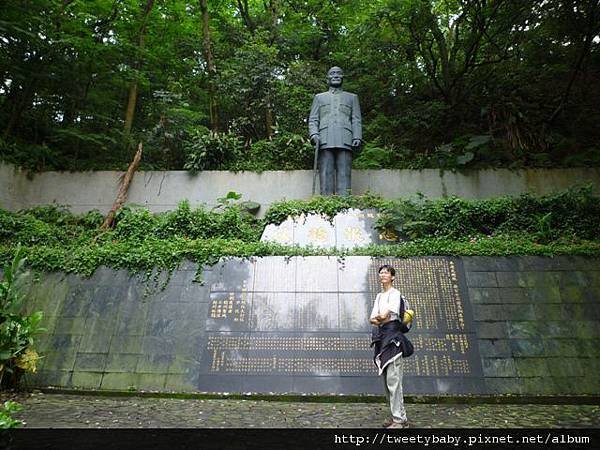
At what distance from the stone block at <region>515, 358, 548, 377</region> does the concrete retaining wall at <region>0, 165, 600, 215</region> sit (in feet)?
17.9

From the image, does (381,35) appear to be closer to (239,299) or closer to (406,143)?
(406,143)

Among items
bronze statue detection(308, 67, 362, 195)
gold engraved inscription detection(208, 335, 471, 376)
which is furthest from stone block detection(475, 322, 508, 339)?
bronze statue detection(308, 67, 362, 195)

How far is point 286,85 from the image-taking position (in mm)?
12453

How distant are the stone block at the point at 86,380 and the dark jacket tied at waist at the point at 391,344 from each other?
3.87 metres

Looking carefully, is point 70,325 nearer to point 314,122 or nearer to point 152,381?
point 152,381

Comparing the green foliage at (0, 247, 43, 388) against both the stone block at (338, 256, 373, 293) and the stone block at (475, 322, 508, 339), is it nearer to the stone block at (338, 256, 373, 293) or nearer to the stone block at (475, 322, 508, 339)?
the stone block at (338, 256, 373, 293)

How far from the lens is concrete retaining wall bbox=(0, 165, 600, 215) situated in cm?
1027

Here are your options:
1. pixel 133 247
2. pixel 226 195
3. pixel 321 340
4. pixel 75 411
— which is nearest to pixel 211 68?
pixel 226 195

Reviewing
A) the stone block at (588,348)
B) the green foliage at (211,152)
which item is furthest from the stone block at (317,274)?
the green foliage at (211,152)

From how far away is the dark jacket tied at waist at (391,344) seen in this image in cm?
378

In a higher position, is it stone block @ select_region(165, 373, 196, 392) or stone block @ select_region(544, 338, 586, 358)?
stone block @ select_region(544, 338, 586, 358)

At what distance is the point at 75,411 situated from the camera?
4.42 m

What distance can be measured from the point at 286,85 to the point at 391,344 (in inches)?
400

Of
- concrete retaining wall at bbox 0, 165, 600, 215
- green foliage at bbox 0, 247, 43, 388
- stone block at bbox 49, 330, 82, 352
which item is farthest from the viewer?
concrete retaining wall at bbox 0, 165, 600, 215
